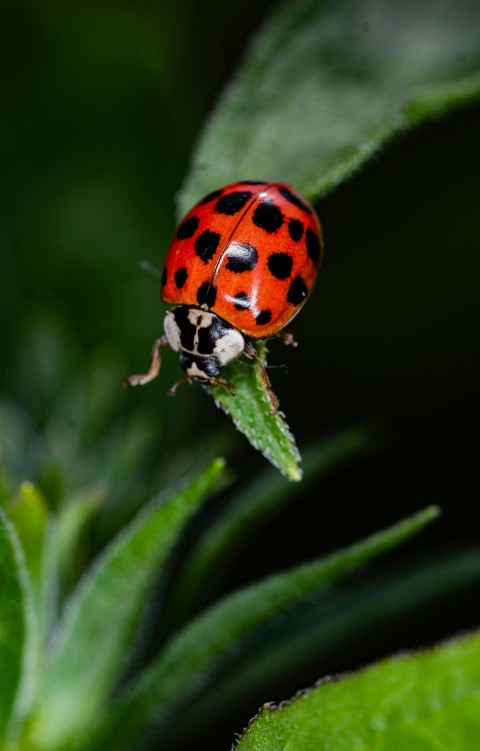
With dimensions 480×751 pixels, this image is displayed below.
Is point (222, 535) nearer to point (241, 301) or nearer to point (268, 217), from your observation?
point (241, 301)

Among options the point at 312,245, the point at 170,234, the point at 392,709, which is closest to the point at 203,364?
the point at 312,245

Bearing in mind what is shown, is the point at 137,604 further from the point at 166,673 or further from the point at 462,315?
the point at 462,315

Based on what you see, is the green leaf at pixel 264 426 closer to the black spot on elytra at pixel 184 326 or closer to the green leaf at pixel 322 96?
the green leaf at pixel 322 96

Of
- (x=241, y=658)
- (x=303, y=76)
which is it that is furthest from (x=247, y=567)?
(x=303, y=76)

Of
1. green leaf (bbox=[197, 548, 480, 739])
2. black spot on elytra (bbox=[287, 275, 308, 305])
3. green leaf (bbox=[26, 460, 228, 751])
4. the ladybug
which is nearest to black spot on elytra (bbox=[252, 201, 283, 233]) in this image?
the ladybug

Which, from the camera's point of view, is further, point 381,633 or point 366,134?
point 381,633

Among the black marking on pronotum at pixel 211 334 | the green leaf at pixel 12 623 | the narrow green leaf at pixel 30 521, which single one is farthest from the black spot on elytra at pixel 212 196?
the green leaf at pixel 12 623
